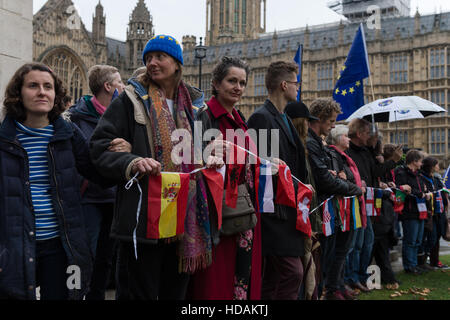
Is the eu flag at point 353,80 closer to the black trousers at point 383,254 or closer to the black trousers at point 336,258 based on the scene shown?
the black trousers at point 383,254

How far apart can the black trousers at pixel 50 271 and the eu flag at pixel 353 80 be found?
5.44 meters

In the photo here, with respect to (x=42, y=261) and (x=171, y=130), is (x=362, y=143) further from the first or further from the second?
(x=42, y=261)

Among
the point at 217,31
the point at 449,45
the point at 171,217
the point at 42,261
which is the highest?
the point at 217,31

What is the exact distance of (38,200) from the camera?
2.16 metres

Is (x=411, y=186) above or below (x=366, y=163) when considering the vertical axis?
below

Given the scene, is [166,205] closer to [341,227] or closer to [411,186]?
[341,227]

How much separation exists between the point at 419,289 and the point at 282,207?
3.33m

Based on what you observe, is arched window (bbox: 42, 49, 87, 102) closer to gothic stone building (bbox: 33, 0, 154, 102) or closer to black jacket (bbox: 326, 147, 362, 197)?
gothic stone building (bbox: 33, 0, 154, 102)

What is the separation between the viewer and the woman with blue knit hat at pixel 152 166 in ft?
6.70

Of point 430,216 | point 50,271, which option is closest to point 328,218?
point 50,271

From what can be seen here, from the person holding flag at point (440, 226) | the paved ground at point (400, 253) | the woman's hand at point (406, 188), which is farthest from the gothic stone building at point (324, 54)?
the woman's hand at point (406, 188)

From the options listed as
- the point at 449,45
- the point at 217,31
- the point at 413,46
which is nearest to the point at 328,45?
the point at 413,46

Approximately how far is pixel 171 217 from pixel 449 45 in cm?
3483

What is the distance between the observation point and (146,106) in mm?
2197
